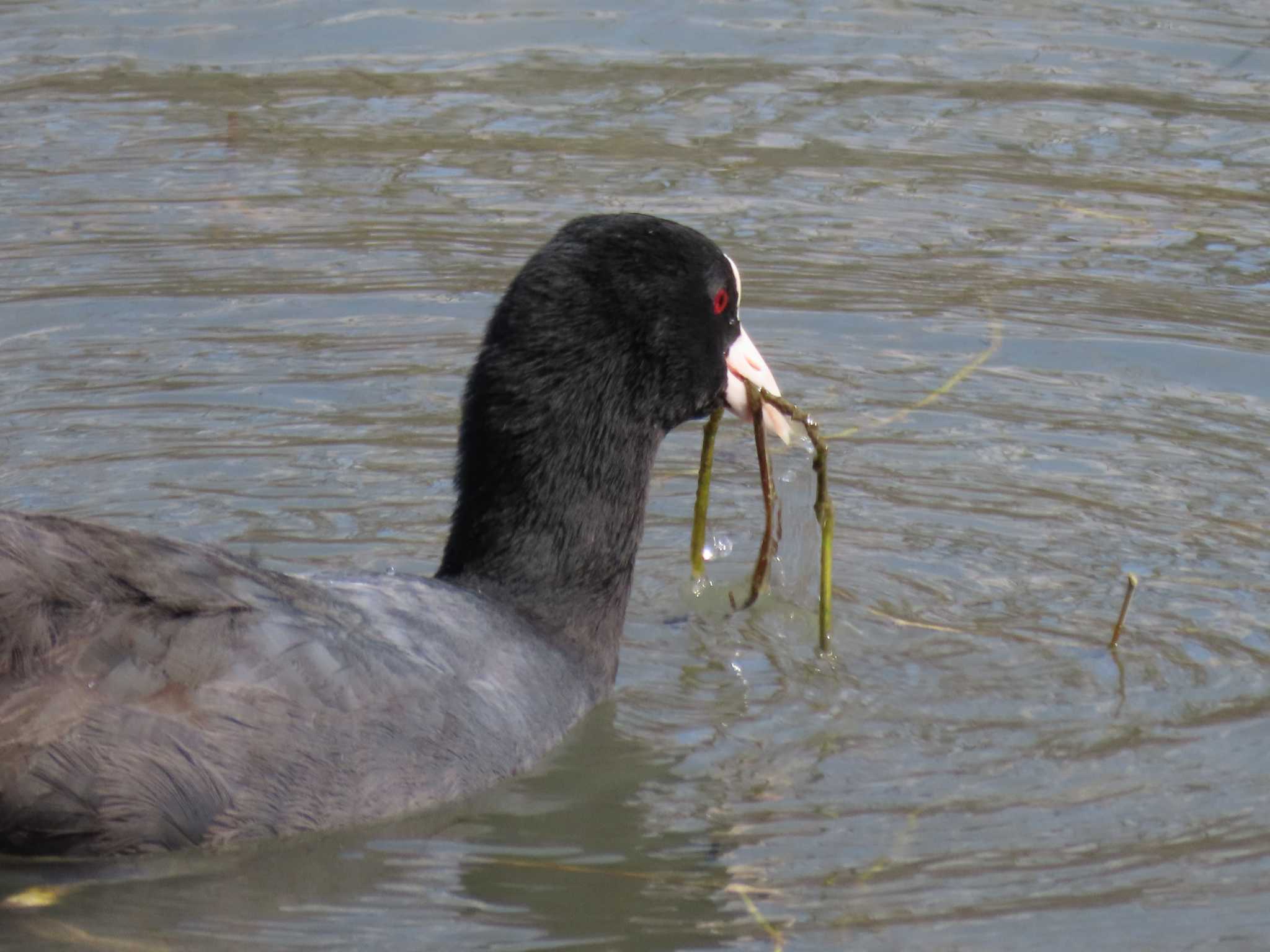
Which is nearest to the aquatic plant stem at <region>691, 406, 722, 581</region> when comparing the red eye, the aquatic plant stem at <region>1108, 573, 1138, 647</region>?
the red eye

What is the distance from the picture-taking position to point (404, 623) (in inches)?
173

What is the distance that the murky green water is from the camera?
3.99 meters

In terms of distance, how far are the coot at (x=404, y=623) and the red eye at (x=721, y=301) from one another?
1 centimetres

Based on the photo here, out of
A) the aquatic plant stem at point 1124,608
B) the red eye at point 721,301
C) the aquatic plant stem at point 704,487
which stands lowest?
the aquatic plant stem at point 1124,608

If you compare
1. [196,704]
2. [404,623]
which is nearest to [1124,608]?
[404,623]

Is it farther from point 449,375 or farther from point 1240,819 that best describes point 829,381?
point 1240,819

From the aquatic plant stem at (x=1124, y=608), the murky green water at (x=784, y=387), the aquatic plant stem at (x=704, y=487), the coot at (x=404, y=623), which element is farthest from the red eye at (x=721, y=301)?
the aquatic plant stem at (x=1124, y=608)

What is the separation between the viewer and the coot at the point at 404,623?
3764 mm

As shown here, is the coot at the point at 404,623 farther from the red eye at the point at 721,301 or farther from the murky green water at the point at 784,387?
the murky green water at the point at 784,387

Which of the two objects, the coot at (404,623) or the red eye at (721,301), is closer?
the coot at (404,623)

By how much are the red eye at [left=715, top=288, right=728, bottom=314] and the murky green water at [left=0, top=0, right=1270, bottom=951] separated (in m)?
0.70

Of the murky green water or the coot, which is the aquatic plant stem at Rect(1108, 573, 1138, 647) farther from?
the coot

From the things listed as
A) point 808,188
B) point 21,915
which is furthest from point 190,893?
point 808,188

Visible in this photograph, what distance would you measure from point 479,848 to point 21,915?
0.88m
